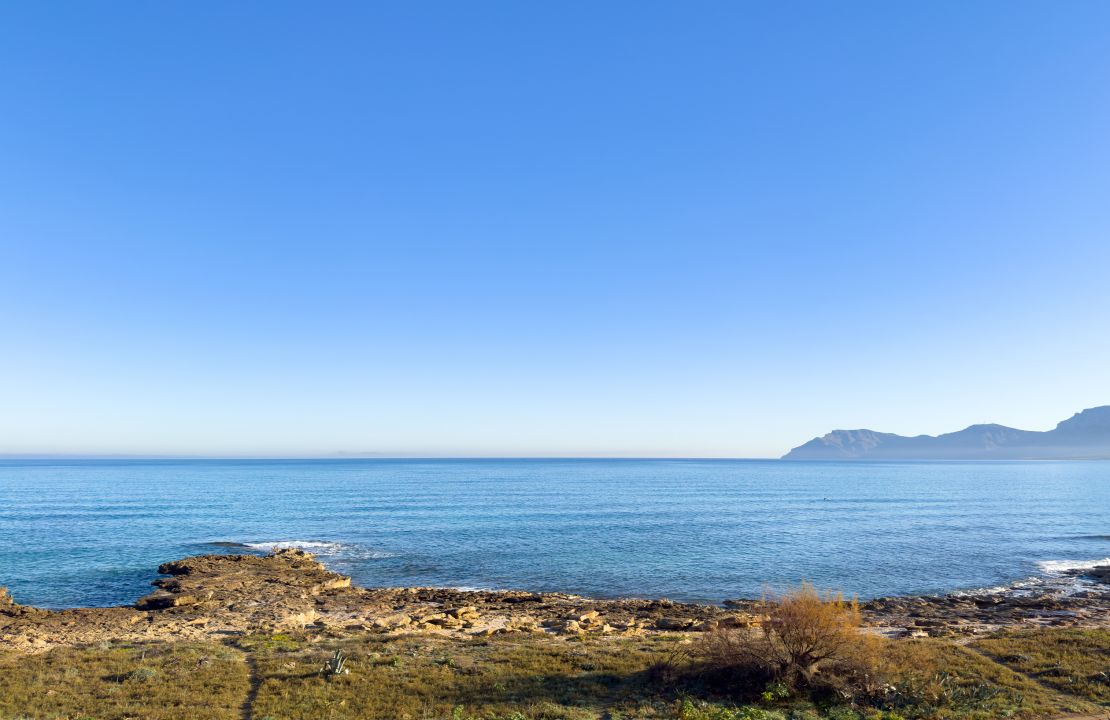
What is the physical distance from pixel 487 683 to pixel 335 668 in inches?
254

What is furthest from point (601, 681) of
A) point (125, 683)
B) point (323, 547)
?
point (323, 547)

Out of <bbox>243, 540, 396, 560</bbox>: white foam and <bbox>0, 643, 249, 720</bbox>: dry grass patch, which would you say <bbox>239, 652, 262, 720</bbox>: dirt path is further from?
<bbox>243, 540, 396, 560</bbox>: white foam

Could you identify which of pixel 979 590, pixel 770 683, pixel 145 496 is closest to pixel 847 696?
pixel 770 683

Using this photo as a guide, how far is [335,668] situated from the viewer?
24375 mm

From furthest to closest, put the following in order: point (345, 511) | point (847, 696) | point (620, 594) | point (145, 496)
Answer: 1. point (145, 496)
2. point (345, 511)
3. point (620, 594)
4. point (847, 696)

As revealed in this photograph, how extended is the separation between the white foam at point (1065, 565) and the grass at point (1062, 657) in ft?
104

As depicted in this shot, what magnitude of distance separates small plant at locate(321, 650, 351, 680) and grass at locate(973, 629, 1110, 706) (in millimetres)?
28024

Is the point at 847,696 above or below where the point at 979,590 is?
above

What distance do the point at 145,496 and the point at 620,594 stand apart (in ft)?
397

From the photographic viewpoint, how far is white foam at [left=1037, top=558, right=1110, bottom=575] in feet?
188

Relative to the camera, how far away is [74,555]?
58469 millimetres

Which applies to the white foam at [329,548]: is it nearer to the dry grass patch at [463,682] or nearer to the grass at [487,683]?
the grass at [487,683]

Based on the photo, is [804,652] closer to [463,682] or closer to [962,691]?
[962,691]

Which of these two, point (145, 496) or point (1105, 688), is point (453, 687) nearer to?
point (1105, 688)
